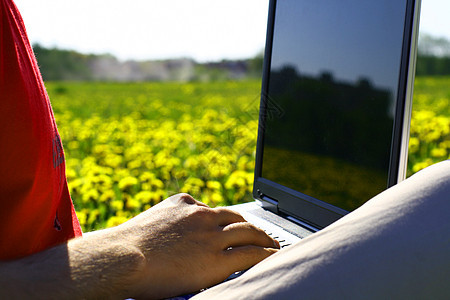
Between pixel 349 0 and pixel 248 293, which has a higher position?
pixel 349 0

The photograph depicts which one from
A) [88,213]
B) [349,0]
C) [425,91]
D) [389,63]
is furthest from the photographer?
[425,91]

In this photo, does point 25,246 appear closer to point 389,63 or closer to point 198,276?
point 198,276

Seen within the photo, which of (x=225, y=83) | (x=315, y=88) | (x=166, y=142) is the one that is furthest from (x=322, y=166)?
(x=225, y=83)

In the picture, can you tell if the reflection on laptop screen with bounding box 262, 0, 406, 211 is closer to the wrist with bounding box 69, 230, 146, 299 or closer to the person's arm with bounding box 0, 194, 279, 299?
the person's arm with bounding box 0, 194, 279, 299

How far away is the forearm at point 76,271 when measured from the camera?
1.69ft

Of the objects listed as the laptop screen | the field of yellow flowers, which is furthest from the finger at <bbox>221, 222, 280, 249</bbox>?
the field of yellow flowers

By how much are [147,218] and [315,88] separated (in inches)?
21.2

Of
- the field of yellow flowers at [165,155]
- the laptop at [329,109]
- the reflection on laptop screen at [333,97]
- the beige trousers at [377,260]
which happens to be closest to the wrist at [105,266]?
the beige trousers at [377,260]

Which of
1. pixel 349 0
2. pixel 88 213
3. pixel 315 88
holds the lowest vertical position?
pixel 88 213

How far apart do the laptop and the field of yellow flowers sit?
182 mm

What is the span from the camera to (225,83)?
23.8 feet

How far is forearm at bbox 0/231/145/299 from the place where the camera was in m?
0.51

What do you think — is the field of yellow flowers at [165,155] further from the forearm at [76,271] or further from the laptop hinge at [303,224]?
the forearm at [76,271]

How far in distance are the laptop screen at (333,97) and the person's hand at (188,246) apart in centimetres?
31
